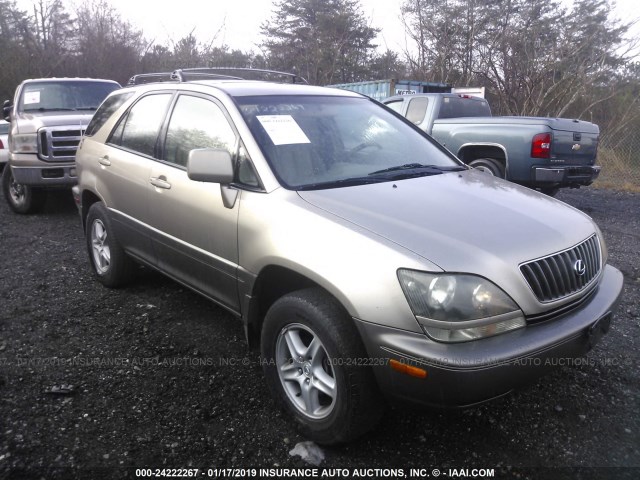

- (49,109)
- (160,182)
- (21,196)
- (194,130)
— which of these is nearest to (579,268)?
(194,130)

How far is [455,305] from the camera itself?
6.61 ft

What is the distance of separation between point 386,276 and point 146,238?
7.16 ft

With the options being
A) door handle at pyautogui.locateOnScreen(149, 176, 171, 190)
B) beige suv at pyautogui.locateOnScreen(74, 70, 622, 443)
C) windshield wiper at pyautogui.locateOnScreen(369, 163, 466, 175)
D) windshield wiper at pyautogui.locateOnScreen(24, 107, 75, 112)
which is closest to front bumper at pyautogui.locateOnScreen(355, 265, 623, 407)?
beige suv at pyautogui.locateOnScreen(74, 70, 622, 443)

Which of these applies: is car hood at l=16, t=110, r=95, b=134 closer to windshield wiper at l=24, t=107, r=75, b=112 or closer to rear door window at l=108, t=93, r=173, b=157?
windshield wiper at l=24, t=107, r=75, b=112

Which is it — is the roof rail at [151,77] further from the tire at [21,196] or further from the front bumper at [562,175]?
the front bumper at [562,175]

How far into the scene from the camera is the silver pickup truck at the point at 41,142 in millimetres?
6820

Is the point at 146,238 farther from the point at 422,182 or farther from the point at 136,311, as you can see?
the point at 422,182

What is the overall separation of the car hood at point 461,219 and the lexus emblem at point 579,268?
4.0 inches

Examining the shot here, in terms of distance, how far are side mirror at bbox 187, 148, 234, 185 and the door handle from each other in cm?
69

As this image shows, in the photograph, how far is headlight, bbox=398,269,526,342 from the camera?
200 centimetres

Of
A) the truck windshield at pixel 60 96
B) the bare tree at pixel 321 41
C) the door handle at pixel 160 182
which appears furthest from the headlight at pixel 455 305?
the bare tree at pixel 321 41

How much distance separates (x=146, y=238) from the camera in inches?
143

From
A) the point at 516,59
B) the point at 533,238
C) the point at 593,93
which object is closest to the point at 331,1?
the point at 516,59

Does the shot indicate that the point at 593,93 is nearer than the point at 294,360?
No
